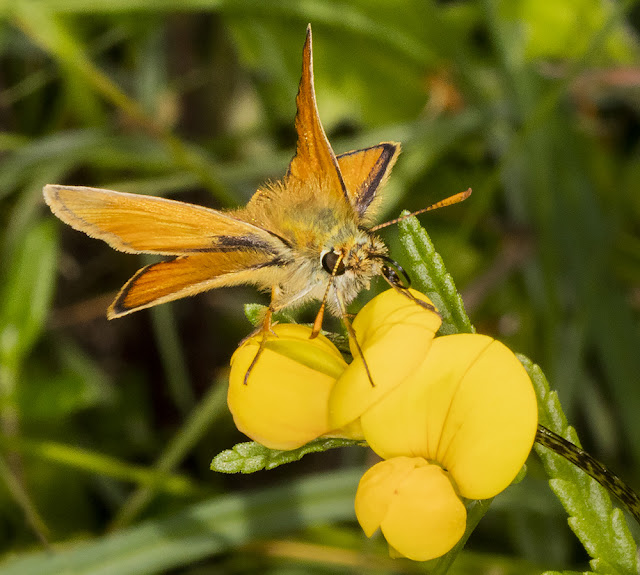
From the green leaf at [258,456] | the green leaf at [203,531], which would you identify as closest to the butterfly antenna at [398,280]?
the green leaf at [258,456]

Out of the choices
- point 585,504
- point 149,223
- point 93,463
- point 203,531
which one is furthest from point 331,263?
point 93,463

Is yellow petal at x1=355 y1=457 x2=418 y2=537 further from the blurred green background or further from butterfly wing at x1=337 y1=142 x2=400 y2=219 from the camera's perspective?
the blurred green background

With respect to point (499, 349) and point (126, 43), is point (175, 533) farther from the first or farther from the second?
point (126, 43)

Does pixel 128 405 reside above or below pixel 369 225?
below

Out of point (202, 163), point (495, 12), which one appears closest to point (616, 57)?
point (495, 12)

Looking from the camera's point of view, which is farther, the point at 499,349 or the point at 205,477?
the point at 205,477

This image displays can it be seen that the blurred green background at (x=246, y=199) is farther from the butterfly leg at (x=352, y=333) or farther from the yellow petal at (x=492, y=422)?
the yellow petal at (x=492, y=422)

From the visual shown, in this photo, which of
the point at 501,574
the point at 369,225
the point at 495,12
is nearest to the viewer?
the point at 369,225

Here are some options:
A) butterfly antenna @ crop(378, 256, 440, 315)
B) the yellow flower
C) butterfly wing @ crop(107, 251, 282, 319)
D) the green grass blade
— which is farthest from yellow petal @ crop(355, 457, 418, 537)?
the green grass blade
